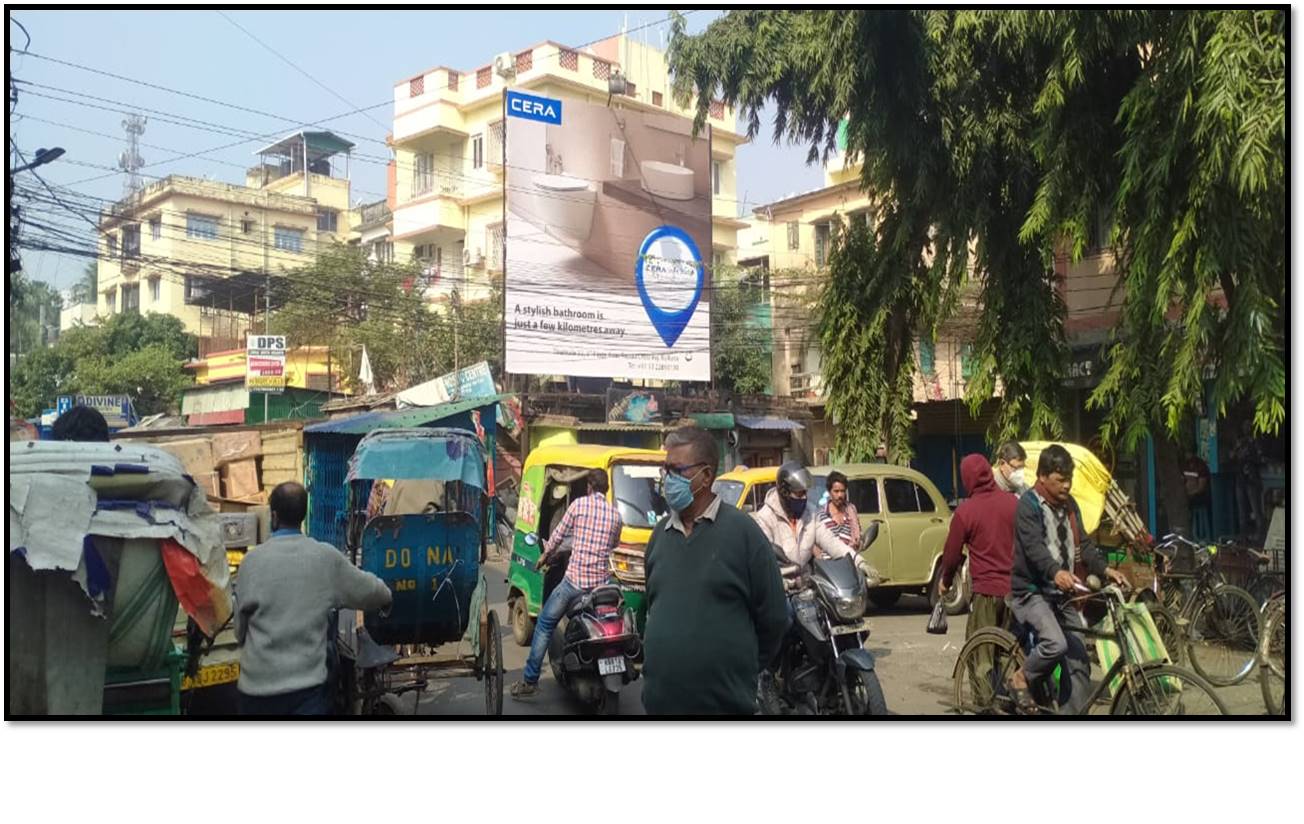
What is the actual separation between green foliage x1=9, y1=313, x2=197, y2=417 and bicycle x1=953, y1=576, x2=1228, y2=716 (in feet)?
31.1

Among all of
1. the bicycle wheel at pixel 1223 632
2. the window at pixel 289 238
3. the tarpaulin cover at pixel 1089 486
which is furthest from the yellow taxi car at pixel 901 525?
the window at pixel 289 238

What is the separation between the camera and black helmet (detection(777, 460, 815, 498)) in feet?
21.9

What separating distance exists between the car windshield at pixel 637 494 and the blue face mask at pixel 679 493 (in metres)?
5.44

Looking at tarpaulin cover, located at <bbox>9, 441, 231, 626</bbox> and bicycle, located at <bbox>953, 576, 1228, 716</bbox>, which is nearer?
tarpaulin cover, located at <bbox>9, 441, 231, 626</bbox>

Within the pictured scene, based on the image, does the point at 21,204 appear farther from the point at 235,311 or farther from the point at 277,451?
the point at 235,311

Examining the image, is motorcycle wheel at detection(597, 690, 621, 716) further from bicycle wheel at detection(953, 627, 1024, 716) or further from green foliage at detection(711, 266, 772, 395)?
green foliage at detection(711, 266, 772, 395)

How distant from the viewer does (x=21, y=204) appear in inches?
282

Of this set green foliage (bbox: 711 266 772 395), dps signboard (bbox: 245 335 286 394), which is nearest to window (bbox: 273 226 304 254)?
dps signboard (bbox: 245 335 286 394)

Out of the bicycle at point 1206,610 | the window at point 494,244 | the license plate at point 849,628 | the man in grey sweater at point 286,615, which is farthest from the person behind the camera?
the window at point 494,244

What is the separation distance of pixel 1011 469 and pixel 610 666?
9.93 feet

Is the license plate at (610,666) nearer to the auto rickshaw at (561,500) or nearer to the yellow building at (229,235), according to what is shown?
the auto rickshaw at (561,500)

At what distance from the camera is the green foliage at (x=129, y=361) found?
46.5ft

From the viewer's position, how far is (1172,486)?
9445 millimetres

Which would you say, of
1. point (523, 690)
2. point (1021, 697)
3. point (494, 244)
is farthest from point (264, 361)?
point (1021, 697)
